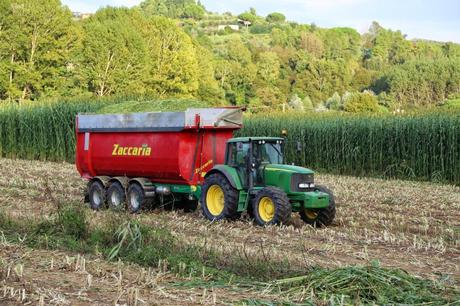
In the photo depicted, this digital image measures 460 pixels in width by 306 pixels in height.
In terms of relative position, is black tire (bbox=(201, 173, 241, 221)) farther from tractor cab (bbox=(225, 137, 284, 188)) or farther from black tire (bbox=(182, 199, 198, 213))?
black tire (bbox=(182, 199, 198, 213))

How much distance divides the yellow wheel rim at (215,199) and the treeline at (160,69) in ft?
90.2

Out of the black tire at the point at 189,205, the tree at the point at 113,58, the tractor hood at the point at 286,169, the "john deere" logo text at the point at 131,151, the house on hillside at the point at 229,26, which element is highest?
the house on hillside at the point at 229,26

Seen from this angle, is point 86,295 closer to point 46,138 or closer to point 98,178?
point 98,178

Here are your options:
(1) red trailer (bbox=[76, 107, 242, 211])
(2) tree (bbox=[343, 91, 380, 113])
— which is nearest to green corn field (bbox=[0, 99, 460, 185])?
(1) red trailer (bbox=[76, 107, 242, 211])

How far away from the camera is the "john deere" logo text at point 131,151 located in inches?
559

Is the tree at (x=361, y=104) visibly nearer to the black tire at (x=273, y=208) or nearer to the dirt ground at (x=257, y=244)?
the dirt ground at (x=257, y=244)

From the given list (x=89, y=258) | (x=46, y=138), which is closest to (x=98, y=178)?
(x=89, y=258)

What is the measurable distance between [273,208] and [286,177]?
648 millimetres

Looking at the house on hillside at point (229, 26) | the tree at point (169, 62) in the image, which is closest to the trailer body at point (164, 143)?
the tree at point (169, 62)

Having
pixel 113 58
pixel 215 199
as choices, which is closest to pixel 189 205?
pixel 215 199

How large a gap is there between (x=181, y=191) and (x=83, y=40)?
46748 millimetres

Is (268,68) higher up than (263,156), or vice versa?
(268,68)

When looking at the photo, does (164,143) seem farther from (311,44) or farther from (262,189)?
(311,44)

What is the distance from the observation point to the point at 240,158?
12.8m
